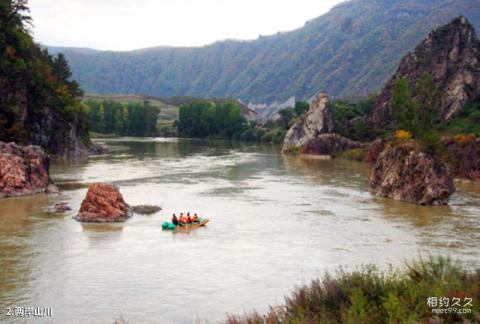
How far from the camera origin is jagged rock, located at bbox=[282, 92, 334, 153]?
137 meters

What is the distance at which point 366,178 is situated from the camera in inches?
3282

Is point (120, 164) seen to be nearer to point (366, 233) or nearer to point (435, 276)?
point (366, 233)

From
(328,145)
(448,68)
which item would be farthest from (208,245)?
(448,68)

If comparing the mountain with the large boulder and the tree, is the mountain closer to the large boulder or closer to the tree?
the large boulder

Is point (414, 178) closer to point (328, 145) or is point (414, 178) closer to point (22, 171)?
point (22, 171)

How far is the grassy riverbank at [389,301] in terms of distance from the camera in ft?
54.6

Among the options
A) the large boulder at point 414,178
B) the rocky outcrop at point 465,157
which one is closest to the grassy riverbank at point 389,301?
the large boulder at point 414,178

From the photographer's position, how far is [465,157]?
83938 millimetres

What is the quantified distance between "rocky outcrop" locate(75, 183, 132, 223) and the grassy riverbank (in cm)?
3025

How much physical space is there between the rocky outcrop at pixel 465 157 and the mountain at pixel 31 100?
6218cm

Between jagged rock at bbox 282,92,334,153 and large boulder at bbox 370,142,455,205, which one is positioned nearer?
large boulder at bbox 370,142,455,205

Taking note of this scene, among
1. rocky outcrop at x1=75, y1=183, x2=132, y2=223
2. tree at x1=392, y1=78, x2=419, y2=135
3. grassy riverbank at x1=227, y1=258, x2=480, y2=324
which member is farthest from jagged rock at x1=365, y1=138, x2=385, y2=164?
grassy riverbank at x1=227, y1=258, x2=480, y2=324

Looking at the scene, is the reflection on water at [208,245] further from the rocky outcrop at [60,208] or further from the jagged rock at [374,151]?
the jagged rock at [374,151]

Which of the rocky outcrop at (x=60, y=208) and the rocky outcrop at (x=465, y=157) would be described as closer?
the rocky outcrop at (x=60, y=208)
